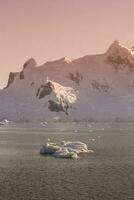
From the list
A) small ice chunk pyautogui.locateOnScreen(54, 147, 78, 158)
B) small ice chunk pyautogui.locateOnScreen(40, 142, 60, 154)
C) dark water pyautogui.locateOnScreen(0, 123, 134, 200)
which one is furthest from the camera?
small ice chunk pyautogui.locateOnScreen(40, 142, 60, 154)

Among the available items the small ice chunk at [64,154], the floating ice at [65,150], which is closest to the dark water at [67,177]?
the small ice chunk at [64,154]

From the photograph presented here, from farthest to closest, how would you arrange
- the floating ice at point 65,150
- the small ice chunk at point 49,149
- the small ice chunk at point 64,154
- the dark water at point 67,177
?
the small ice chunk at point 49,149 → the floating ice at point 65,150 → the small ice chunk at point 64,154 → the dark water at point 67,177

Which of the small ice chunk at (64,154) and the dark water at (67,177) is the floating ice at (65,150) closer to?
the small ice chunk at (64,154)

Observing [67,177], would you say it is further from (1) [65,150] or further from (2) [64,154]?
(1) [65,150]

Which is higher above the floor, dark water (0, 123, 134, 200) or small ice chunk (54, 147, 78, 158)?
small ice chunk (54, 147, 78, 158)

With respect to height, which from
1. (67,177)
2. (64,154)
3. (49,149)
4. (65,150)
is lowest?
(67,177)

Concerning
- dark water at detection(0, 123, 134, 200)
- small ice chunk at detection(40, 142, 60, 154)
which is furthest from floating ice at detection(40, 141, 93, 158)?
dark water at detection(0, 123, 134, 200)

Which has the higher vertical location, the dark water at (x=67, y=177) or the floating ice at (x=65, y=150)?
the floating ice at (x=65, y=150)

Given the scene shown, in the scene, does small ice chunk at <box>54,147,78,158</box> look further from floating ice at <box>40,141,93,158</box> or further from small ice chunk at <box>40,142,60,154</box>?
small ice chunk at <box>40,142,60,154</box>

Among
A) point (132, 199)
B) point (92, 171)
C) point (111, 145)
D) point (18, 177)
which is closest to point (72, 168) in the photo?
point (92, 171)

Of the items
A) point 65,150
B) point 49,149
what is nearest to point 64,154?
point 65,150

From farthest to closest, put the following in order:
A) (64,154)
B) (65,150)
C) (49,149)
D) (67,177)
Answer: (49,149) → (65,150) → (64,154) → (67,177)

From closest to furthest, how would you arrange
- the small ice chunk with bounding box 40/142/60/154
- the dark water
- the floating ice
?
1. the dark water
2. the floating ice
3. the small ice chunk with bounding box 40/142/60/154

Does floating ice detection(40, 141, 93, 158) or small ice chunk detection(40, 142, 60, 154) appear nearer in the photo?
floating ice detection(40, 141, 93, 158)
